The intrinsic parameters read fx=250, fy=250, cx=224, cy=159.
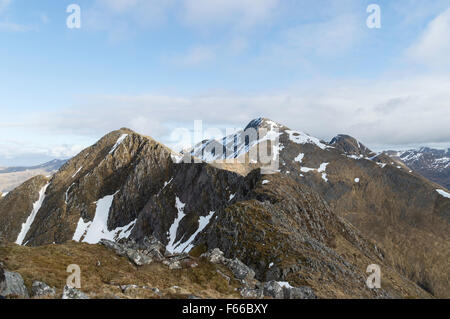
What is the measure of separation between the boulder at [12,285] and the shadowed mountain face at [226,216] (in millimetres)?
36214

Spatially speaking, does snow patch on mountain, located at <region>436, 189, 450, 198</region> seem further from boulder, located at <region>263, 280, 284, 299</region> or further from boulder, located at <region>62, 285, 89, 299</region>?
boulder, located at <region>62, 285, 89, 299</region>

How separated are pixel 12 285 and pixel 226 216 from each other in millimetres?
46735

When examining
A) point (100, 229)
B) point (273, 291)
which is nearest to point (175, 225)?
point (100, 229)

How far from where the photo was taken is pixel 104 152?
632 feet

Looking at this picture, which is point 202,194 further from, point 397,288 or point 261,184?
point 397,288

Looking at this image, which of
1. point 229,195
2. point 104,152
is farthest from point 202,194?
point 104,152

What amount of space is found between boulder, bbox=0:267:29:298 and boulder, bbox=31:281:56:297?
573 mm

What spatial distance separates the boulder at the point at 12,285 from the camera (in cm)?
1997

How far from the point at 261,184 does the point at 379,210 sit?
A: 15044cm

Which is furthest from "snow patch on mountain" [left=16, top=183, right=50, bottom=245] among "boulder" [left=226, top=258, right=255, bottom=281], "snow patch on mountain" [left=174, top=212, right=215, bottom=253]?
"boulder" [left=226, top=258, right=255, bottom=281]

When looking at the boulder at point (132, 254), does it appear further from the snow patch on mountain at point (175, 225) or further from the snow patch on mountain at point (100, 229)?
the snow patch on mountain at point (100, 229)

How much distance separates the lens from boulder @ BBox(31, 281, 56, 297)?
2148cm

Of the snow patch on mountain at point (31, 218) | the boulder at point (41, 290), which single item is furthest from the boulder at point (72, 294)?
the snow patch on mountain at point (31, 218)
